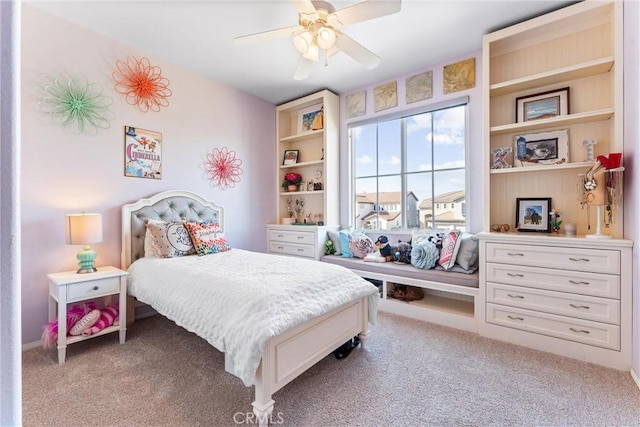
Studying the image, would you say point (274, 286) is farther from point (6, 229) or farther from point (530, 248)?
point (530, 248)

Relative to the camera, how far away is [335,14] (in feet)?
6.29

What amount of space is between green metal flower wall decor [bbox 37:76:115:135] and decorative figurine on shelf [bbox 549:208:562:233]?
13.5 ft

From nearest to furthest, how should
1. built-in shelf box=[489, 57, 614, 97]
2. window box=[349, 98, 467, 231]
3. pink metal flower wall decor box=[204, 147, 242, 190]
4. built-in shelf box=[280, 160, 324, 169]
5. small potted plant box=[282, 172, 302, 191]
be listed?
1. built-in shelf box=[489, 57, 614, 97]
2. window box=[349, 98, 467, 231]
3. pink metal flower wall decor box=[204, 147, 242, 190]
4. built-in shelf box=[280, 160, 324, 169]
5. small potted plant box=[282, 172, 302, 191]

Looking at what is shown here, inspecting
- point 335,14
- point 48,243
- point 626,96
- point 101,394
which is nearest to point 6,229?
point 101,394

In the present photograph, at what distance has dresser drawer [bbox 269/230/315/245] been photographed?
3.70m

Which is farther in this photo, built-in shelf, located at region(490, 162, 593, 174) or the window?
the window

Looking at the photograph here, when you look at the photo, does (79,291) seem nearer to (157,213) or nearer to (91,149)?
(157,213)

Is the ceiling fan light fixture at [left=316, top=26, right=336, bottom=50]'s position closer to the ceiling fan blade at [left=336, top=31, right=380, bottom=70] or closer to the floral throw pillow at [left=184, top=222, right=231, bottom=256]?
the ceiling fan blade at [left=336, top=31, right=380, bottom=70]

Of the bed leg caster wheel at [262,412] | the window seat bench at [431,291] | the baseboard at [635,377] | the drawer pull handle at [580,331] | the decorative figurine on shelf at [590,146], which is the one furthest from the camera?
the window seat bench at [431,291]

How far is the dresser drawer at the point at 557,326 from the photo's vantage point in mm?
1993

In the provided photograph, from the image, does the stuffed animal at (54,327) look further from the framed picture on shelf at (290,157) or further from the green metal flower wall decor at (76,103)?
the framed picture on shelf at (290,157)

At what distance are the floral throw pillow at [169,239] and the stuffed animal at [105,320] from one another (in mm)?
560

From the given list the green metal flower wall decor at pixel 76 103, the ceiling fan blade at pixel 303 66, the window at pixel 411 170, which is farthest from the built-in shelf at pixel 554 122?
the green metal flower wall decor at pixel 76 103

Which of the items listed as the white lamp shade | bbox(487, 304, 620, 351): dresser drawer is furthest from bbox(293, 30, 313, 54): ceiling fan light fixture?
bbox(487, 304, 620, 351): dresser drawer
